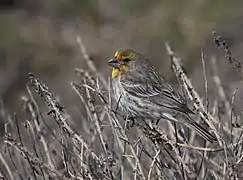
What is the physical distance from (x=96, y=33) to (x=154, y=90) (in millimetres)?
10790

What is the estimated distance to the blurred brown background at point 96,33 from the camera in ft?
51.0

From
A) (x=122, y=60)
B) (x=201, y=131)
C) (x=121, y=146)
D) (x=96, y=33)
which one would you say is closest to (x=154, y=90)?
(x=122, y=60)

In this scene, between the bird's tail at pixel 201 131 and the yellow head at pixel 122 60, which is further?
the yellow head at pixel 122 60

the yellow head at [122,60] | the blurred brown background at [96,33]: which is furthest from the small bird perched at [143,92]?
the blurred brown background at [96,33]

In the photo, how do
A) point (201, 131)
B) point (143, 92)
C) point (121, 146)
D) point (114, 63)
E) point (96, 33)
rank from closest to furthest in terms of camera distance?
point (121, 146)
point (201, 131)
point (143, 92)
point (114, 63)
point (96, 33)

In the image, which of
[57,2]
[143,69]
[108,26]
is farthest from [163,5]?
[143,69]

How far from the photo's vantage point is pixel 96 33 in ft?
58.3

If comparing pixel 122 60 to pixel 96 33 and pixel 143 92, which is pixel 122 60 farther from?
pixel 96 33

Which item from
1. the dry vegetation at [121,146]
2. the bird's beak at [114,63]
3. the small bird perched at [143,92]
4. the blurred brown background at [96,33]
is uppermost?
the blurred brown background at [96,33]

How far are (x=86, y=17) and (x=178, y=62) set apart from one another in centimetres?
1247

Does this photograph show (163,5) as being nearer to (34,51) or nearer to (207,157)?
(34,51)

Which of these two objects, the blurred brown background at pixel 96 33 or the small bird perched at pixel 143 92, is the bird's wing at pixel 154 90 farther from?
the blurred brown background at pixel 96 33

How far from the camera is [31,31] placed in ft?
59.2

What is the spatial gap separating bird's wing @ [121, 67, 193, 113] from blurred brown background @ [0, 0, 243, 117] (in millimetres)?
6823
